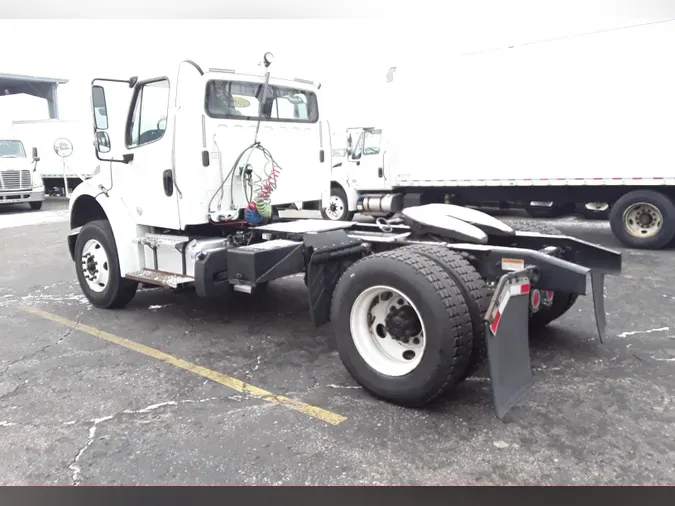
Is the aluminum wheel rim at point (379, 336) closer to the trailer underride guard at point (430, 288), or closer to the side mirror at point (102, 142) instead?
the trailer underride guard at point (430, 288)

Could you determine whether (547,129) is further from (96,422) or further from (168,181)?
(96,422)

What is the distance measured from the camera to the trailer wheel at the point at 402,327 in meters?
3.38

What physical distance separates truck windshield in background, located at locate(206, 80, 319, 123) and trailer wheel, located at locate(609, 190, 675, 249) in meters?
6.45

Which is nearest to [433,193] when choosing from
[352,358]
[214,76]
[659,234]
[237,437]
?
[659,234]

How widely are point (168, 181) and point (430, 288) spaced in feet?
9.68

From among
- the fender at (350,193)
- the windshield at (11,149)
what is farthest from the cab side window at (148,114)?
the windshield at (11,149)

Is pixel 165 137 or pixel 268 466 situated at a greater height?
pixel 165 137

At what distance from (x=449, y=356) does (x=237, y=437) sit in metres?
1.35

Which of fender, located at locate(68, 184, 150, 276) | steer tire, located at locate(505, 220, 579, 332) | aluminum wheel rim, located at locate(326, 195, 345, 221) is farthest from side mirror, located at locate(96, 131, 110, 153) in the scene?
aluminum wheel rim, located at locate(326, 195, 345, 221)

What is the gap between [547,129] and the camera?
10.4 metres

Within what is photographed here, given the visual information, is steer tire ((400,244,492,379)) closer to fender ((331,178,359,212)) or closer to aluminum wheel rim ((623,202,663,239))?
aluminum wheel rim ((623,202,663,239))

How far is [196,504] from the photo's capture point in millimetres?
2609

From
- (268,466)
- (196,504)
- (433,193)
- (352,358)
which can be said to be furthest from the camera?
(433,193)

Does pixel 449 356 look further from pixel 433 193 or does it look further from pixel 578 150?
pixel 433 193
